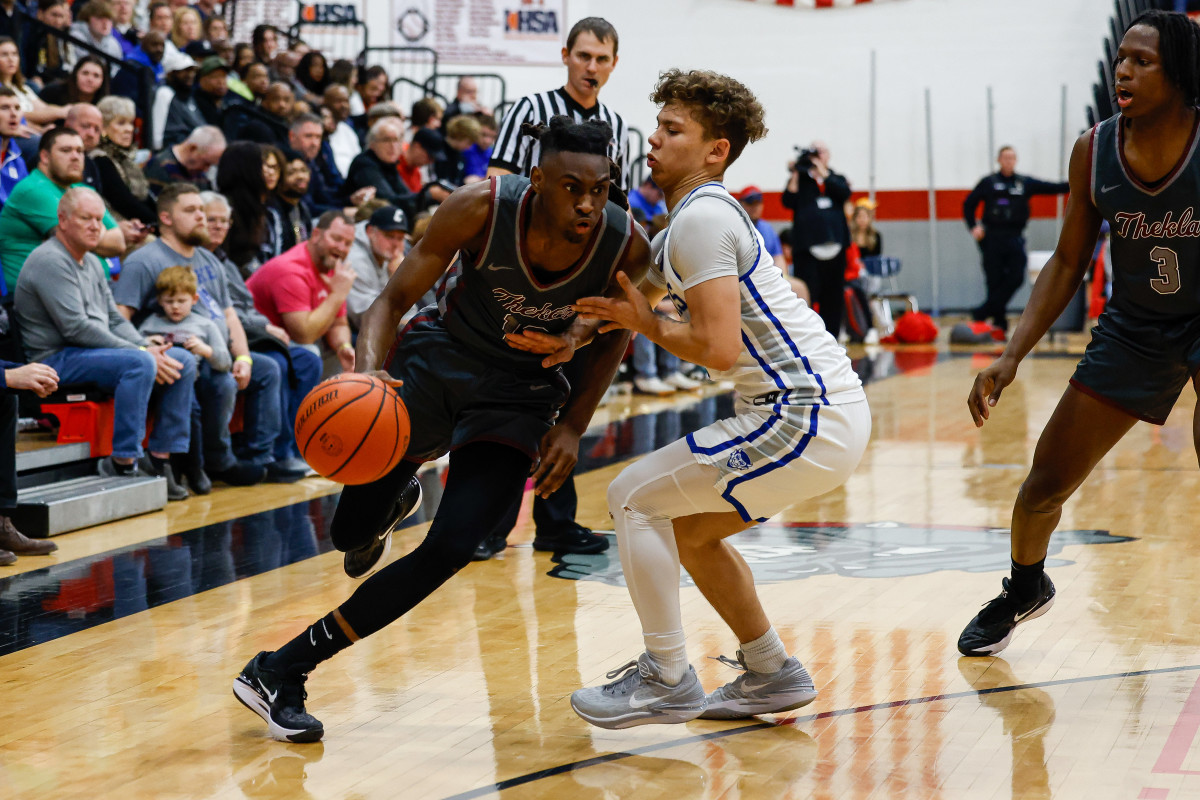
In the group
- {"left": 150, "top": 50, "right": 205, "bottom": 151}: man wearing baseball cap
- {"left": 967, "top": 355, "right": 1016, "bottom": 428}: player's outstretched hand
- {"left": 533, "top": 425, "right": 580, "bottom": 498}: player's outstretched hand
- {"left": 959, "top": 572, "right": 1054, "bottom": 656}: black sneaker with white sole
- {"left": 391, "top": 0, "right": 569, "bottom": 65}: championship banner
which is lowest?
{"left": 959, "top": 572, "right": 1054, "bottom": 656}: black sneaker with white sole

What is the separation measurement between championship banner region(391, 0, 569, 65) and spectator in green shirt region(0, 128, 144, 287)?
10367 mm

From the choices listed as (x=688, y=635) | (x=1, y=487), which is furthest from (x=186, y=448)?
(x=688, y=635)

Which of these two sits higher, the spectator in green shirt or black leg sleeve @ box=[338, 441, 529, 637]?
the spectator in green shirt

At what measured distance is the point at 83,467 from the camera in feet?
20.4

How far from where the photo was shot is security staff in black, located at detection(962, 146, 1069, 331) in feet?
49.7

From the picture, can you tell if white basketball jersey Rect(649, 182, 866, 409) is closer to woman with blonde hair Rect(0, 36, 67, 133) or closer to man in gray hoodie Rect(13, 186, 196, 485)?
man in gray hoodie Rect(13, 186, 196, 485)

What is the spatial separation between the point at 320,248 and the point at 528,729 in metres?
4.42

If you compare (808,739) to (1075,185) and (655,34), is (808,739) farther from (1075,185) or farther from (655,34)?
(655,34)

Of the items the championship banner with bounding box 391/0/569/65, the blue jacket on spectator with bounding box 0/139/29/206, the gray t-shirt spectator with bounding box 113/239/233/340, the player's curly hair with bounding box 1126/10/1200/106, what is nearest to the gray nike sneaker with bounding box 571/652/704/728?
the player's curly hair with bounding box 1126/10/1200/106

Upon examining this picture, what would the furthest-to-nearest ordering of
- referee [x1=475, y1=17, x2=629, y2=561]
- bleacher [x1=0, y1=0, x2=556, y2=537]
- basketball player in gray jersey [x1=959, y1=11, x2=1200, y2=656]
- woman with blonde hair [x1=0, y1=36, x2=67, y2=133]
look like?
woman with blonde hair [x1=0, y1=36, x2=67, y2=133]
bleacher [x1=0, y1=0, x2=556, y2=537]
referee [x1=475, y1=17, x2=629, y2=561]
basketball player in gray jersey [x1=959, y1=11, x2=1200, y2=656]

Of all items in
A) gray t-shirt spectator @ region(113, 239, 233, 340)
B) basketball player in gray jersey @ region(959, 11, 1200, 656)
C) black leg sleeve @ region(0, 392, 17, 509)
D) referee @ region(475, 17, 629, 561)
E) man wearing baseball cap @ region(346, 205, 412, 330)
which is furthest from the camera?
man wearing baseball cap @ region(346, 205, 412, 330)

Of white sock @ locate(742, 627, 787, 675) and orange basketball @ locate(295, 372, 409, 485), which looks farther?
white sock @ locate(742, 627, 787, 675)

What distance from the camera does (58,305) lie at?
595cm

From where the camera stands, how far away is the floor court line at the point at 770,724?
2.89 m
